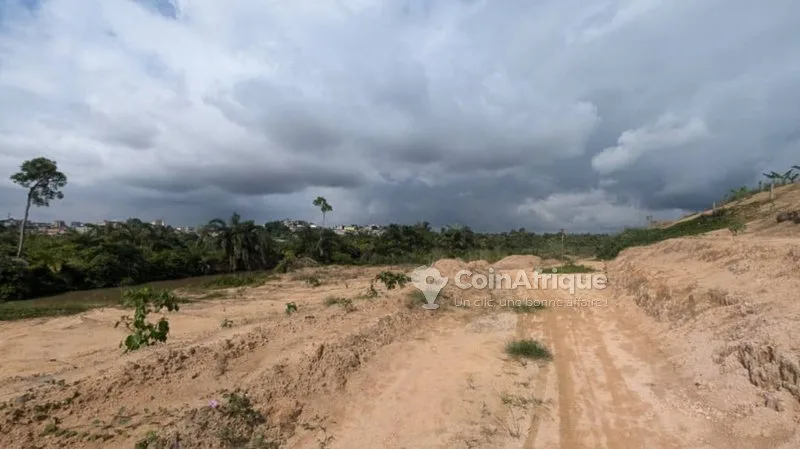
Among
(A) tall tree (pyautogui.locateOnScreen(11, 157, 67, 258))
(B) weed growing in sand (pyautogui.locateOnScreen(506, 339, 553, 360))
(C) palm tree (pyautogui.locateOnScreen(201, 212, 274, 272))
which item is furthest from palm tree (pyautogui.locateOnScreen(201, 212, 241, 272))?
(B) weed growing in sand (pyautogui.locateOnScreen(506, 339, 553, 360))

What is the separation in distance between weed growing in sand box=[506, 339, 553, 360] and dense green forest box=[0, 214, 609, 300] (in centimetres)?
2603

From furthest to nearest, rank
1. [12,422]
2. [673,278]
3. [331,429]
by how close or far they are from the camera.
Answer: [673,278]
[331,429]
[12,422]

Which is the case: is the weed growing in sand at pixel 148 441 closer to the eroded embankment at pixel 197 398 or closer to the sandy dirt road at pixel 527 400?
the eroded embankment at pixel 197 398

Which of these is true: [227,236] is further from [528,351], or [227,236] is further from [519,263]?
[528,351]

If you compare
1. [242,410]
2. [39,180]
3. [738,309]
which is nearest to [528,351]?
[738,309]

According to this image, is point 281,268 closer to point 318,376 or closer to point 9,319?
point 9,319

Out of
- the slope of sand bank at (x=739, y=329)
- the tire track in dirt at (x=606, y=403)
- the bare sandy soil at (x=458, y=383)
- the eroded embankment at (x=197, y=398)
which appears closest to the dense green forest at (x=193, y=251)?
the bare sandy soil at (x=458, y=383)

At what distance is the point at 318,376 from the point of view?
5.89 metres

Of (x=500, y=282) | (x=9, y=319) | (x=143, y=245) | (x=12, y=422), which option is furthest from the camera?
(x=143, y=245)

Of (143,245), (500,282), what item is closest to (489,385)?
(500,282)

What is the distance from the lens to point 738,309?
274 inches

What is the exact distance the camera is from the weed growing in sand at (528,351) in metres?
7.44

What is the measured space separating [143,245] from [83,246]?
26.9 feet

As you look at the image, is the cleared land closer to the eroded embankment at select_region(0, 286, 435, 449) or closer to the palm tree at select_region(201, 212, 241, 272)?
the eroded embankment at select_region(0, 286, 435, 449)
